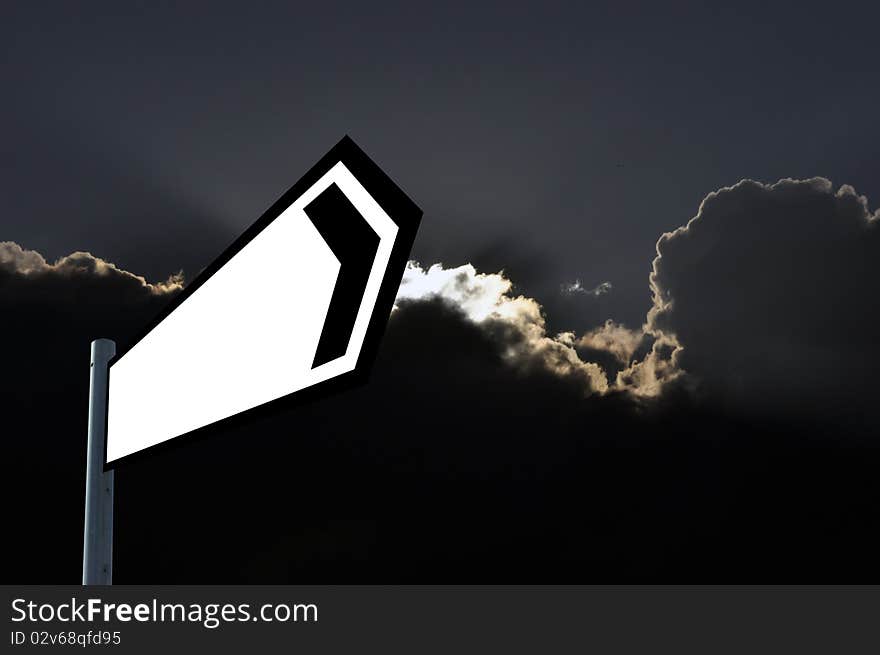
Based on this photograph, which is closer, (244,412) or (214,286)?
(244,412)

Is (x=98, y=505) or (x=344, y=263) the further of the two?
(x=98, y=505)

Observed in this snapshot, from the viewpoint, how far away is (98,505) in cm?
310

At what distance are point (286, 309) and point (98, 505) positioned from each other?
1589 millimetres

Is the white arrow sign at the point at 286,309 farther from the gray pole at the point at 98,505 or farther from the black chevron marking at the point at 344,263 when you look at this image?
the gray pole at the point at 98,505

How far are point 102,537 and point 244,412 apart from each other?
1368 mm

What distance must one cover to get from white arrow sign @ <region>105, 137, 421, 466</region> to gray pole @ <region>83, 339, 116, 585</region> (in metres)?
0.27

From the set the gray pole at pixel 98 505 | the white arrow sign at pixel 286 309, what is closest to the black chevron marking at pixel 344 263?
the white arrow sign at pixel 286 309

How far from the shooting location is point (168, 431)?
8.61 feet

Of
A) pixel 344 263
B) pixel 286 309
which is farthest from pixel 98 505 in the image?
pixel 344 263

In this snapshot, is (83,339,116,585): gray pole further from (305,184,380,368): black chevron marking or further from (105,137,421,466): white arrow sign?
(305,184,380,368): black chevron marking

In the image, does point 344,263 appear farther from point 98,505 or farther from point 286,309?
point 98,505

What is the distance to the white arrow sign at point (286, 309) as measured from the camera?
6.39 feet
